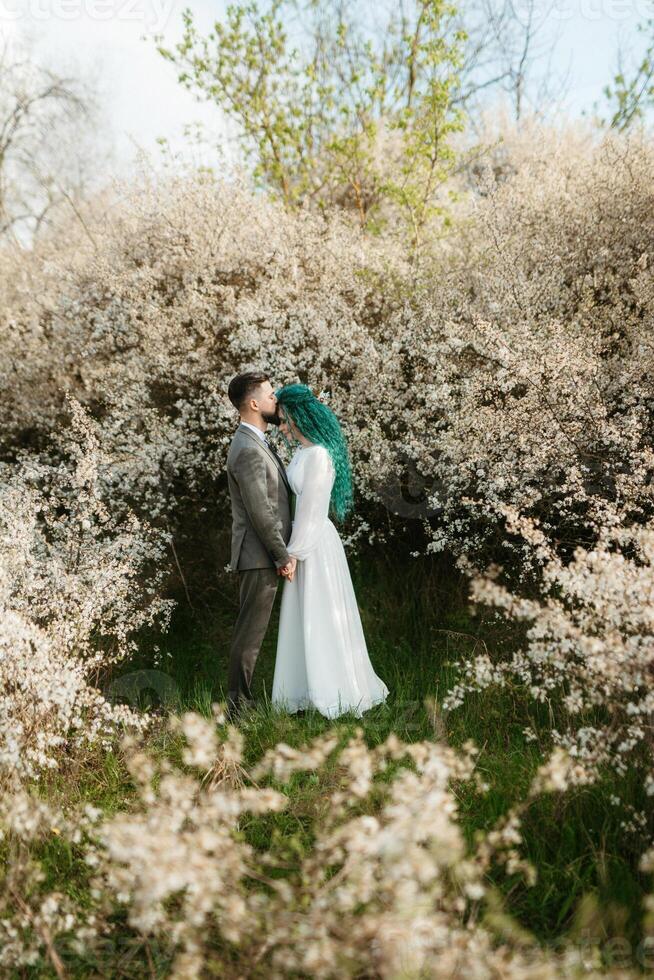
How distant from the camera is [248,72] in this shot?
8.27 m

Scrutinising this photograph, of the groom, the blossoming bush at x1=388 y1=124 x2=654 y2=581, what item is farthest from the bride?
the blossoming bush at x1=388 y1=124 x2=654 y2=581

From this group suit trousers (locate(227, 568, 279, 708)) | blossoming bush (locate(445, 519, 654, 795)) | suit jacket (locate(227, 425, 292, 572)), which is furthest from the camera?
suit trousers (locate(227, 568, 279, 708))

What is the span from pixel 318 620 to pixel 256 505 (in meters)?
0.85

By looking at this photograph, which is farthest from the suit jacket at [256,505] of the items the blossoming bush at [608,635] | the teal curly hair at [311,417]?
the blossoming bush at [608,635]

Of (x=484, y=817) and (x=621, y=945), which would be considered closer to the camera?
(x=621, y=945)

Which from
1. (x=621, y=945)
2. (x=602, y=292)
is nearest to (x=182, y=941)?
(x=621, y=945)

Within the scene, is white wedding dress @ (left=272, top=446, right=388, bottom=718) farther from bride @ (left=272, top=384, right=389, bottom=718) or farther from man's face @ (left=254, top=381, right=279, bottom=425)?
man's face @ (left=254, top=381, right=279, bottom=425)

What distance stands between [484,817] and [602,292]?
4568 mm

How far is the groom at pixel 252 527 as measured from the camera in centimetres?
427

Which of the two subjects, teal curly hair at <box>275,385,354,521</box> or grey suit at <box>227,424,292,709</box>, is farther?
teal curly hair at <box>275,385,354,521</box>

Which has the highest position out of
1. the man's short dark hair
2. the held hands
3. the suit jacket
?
the man's short dark hair

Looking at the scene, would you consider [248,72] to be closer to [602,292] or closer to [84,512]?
[602,292]

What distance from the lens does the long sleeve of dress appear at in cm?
434

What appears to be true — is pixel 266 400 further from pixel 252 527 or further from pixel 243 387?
pixel 252 527
